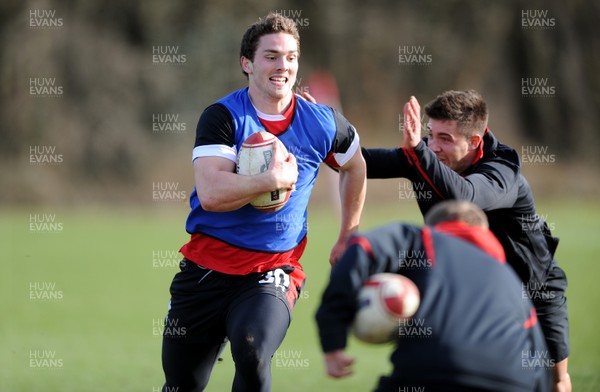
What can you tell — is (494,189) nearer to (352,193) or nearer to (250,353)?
(352,193)

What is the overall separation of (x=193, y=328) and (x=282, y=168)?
1.08m

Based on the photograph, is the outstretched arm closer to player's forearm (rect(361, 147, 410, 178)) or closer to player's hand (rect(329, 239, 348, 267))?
player's hand (rect(329, 239, 348, 267))

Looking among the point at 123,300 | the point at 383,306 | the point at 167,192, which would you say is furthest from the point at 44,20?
the point at 383,306

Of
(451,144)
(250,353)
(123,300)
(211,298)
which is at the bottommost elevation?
(123,300)

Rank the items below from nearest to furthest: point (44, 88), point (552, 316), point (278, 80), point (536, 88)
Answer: point (278, 80)
point (552, 316)
point (44, 88)
point (536, 88)

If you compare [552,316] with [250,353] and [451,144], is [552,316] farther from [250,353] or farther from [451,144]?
[250,353]

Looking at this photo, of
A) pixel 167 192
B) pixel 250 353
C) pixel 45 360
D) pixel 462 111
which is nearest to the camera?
pixel 250 353

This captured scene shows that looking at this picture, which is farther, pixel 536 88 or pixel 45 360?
pixel 536 88

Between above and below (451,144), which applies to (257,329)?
below

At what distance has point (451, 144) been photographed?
17.1 feet

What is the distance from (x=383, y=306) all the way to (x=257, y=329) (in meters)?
1.36

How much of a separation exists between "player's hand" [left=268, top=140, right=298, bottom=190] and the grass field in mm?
3458

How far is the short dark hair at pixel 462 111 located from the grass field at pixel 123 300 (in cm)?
321

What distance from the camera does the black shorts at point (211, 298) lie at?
484 cm
